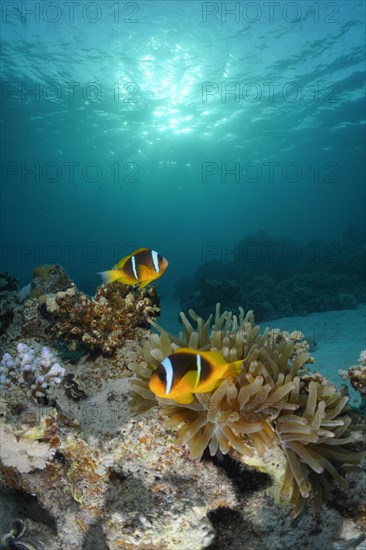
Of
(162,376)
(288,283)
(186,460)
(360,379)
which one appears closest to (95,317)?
(186,460)

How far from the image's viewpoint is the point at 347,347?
26.8 ft

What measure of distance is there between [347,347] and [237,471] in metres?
6.50

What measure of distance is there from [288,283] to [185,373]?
18.4m

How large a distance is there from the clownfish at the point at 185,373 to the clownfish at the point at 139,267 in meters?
1.42

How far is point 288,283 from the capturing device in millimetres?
19344

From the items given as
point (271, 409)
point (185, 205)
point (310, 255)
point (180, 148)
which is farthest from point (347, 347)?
point (185, 205)

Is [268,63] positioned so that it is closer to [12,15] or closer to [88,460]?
[12,15]

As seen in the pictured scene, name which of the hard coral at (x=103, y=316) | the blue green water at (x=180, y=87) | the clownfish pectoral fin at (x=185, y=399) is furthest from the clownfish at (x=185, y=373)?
the blue green water at (x=180, y=87)

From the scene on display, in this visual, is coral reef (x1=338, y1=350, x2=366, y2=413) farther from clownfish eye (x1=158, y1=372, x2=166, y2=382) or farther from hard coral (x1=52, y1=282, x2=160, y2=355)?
hard coral (x1=52, y1=282, x2=160, y2=355)

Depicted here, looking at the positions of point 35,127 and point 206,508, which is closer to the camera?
point 206,508

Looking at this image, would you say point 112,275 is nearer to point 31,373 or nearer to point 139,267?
point 139,267

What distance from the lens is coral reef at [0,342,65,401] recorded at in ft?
11.0

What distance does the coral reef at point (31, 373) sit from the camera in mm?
3367

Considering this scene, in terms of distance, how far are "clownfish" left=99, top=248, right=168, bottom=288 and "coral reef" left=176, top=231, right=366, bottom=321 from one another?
1233cm
